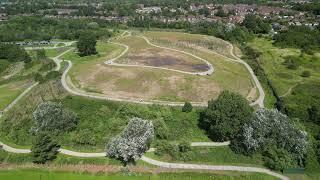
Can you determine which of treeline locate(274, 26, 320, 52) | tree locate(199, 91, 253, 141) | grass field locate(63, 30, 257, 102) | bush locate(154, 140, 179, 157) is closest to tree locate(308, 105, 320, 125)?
grass field locate(63, 30, 257, 102)

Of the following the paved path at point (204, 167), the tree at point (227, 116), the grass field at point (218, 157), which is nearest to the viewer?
the paved path at point (204, 167)

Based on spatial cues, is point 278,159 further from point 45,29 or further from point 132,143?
point 45,29

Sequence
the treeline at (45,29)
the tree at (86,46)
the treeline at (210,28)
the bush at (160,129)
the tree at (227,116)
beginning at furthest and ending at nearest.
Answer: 1. the treeline at (45,29)
2. the treeline at (210,28)
3. the tree at (86,46)
4. the bush at (160,129)
5. the tree at (227,116)

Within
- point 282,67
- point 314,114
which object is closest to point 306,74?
point 282,67

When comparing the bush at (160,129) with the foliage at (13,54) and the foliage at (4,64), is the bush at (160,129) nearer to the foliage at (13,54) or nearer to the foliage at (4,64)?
the foliage at (4,64)

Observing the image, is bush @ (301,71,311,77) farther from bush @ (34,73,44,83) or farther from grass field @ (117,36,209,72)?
bush @ (34,73,44,83)

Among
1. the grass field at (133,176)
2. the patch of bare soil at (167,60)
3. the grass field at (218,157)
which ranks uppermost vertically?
the patch of bare soil at (167,60)

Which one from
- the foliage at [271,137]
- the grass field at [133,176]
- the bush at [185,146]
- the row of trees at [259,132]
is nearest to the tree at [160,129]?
the bush at [185,146]
